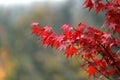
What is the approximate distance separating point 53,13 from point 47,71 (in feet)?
2.68

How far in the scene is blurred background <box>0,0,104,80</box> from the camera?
493 cm

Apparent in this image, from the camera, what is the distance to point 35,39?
4945mm

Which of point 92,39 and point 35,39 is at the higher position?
point 35,39

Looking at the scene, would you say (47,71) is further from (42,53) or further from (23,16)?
(23,16)

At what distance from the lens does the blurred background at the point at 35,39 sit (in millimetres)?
4926

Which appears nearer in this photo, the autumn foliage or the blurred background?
the autumn foliage

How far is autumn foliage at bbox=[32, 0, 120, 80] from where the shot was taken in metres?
2.25

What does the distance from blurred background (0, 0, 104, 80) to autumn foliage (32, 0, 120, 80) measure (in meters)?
2.36

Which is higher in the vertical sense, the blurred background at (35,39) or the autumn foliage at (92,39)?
the blurred background at (35,39)

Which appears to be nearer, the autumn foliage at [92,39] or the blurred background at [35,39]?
the autumn foliage at [92,39]

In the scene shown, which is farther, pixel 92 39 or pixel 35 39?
pixel 35 39

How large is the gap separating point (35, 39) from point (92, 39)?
275 centimetres

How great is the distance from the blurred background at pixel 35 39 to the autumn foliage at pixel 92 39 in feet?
7.75

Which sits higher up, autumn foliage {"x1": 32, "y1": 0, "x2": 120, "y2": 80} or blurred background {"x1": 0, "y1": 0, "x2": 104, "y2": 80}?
blurred background {"x1": 0, "y1": 0, "x2": 104, "y2": 80}
